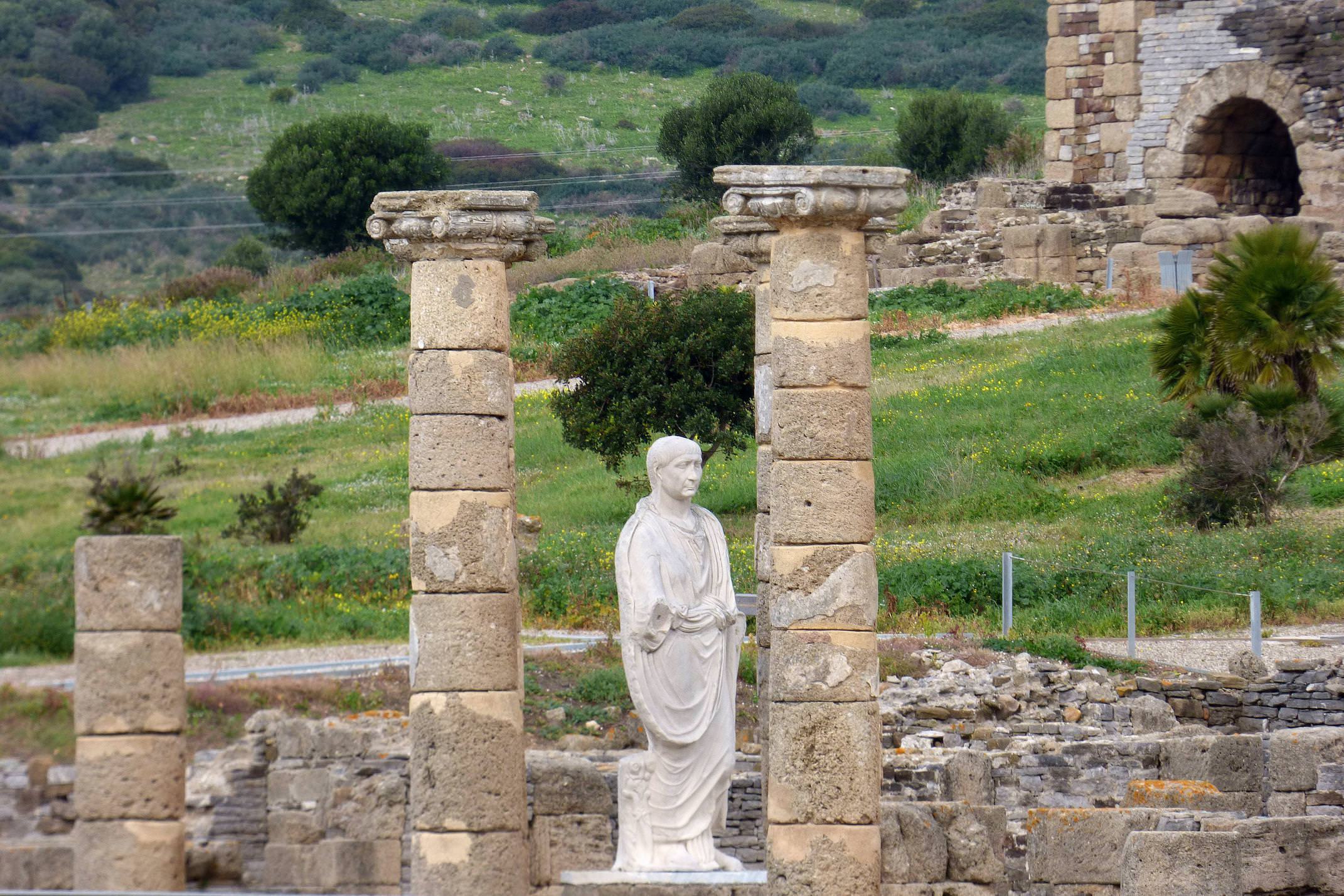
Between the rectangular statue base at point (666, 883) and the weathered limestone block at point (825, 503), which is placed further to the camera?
the rectangular statue base at point (666, 883)

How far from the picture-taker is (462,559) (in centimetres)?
1155

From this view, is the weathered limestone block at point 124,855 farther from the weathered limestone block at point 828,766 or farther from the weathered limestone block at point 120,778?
the weathered limestone block at point 828,766

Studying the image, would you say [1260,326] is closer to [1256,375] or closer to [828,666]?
[1256,375]

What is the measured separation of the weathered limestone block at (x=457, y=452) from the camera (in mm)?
11562

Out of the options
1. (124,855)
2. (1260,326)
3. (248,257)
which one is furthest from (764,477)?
(248,257)

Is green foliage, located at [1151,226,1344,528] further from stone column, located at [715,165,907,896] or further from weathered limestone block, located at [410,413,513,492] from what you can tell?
weathered limestone block, located at [410,413,513,492]

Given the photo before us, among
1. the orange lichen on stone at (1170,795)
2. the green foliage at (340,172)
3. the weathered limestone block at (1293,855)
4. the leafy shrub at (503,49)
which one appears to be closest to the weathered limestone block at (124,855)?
the orange lichen on stone at (1170,795)

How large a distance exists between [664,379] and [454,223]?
10.1 meters

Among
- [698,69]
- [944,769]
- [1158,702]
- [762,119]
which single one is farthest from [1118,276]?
[698,69]

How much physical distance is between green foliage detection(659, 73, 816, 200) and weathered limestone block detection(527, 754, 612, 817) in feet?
86.3

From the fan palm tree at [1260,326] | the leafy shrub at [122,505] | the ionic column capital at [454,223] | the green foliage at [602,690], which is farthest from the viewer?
the fan palm tree at [1260,326]

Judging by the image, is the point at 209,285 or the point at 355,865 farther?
the point at 209,285

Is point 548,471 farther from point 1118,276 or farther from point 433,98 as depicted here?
point 433,98

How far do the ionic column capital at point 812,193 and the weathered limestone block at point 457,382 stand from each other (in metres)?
1.64
